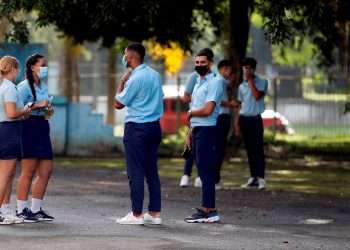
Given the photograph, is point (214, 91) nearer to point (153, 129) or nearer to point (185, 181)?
point (153, 129)

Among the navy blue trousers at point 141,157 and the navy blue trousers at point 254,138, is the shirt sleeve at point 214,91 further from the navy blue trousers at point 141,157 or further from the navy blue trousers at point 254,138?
the navy blue trousers at point 254,138

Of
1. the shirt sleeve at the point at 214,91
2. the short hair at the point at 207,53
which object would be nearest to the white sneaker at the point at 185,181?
the short hair at the point at 207,53

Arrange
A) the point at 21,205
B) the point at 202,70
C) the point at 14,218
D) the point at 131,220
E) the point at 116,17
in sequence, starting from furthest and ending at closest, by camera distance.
Result: the point at 116,17, the point at 202,70, the point at 21,205, the point at 131,220, the point at 14,218

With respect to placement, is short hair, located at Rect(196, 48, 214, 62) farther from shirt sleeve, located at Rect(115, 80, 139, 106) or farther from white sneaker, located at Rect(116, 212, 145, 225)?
white sneaker, located at Rect(116, 212, 145, 225)

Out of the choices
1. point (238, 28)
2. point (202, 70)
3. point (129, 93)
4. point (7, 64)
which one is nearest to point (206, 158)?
point (202, 70)

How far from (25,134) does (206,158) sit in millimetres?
2050

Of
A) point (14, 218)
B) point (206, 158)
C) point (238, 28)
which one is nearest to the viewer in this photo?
point (14, 218)

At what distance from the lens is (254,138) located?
18078 millimetres

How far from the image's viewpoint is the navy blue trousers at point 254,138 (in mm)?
18047

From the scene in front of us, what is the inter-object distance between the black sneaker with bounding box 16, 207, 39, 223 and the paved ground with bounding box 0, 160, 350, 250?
9.9 inches

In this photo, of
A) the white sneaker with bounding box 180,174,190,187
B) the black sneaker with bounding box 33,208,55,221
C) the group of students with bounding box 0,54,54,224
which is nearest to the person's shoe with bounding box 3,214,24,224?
the group of students with bounding box 0,54,54,224

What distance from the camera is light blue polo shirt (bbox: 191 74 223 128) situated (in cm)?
1365

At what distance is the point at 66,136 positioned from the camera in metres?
26.8

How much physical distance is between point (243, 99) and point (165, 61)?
1891 cm
